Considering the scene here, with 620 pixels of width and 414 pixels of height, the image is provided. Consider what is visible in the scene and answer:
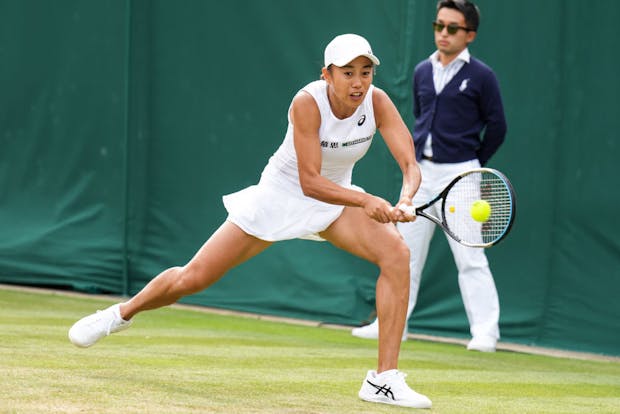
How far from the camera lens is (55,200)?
10602 millimetres

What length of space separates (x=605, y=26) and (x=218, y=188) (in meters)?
3.30

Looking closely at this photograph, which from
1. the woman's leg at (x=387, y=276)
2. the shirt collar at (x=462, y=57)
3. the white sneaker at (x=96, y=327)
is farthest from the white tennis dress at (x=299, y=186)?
the shirt collar at (x=462, y=57)

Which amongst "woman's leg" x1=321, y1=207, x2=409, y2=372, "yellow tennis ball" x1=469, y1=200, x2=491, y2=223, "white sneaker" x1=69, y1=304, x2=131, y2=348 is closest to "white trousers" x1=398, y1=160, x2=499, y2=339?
"yellow tennis ball" x1=469, y1=200, x2=491, y2=223

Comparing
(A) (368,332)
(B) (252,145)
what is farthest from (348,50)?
(B) (252,145)

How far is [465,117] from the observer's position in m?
7.91

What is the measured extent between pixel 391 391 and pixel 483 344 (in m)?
2.81

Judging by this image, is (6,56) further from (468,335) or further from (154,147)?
(468,335)

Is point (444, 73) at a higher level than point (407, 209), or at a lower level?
higher

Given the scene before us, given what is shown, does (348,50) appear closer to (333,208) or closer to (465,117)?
(333,208)

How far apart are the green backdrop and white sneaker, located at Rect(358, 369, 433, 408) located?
322 cm

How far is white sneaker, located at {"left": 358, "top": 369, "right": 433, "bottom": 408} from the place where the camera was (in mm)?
5129

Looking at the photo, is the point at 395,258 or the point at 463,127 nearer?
the point at 395,258

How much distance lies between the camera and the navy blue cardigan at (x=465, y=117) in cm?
784

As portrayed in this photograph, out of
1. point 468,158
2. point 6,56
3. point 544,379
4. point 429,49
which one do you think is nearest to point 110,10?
point 6,56
